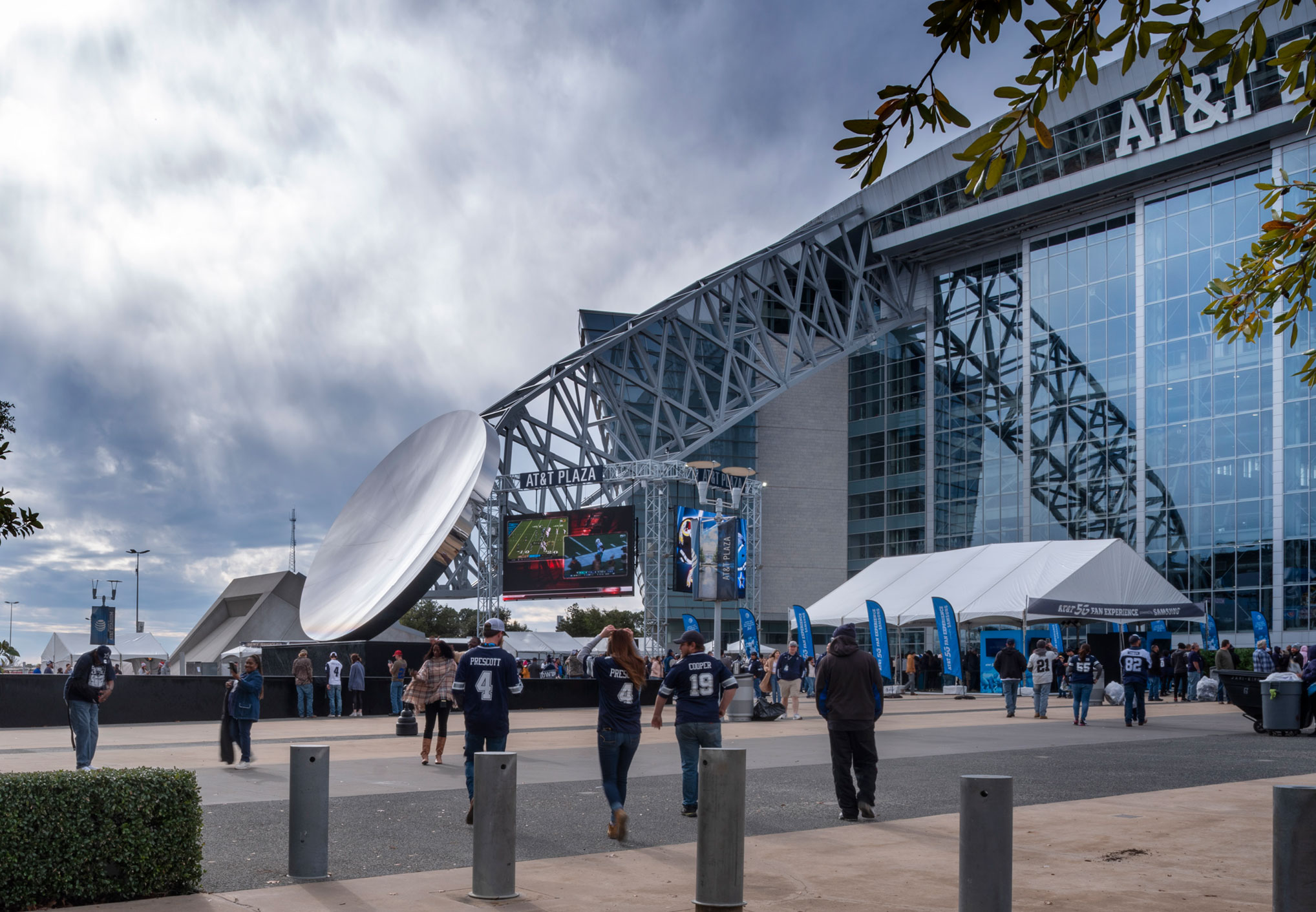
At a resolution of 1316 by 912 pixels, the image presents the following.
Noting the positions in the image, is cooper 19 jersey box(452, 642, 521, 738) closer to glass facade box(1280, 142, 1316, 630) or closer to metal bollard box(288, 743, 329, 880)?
metal bollard box(288, 743, 329, 880)

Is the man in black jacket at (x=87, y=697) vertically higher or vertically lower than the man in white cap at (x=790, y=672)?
higher

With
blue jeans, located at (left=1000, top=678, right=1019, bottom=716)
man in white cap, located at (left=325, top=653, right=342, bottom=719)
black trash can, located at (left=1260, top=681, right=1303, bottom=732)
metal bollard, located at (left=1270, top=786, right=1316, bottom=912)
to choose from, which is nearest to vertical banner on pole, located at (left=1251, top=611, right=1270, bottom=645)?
blue jeans, located at (left=1000, top=678, right=1019, bottom=716)

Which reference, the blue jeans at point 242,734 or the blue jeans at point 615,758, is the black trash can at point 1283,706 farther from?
the blue jeans at point 242,734

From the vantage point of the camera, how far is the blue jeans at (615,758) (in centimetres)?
952

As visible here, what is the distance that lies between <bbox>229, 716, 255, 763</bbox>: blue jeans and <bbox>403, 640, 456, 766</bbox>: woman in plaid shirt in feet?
6.88

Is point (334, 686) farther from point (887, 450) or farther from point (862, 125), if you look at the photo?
point (887, 450)

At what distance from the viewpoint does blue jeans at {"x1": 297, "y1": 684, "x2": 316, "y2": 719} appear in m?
26.0

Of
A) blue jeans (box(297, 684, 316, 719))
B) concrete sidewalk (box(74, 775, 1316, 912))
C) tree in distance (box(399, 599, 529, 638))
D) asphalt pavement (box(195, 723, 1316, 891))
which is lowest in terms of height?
tree in distance (box(399, 599, 529, 638))

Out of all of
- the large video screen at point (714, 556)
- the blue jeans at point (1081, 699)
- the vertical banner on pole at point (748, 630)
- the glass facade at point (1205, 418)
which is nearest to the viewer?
the blue jeans at point (1081, 699)

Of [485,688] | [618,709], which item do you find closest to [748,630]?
[485,688]

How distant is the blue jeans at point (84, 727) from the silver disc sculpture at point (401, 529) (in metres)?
13.4

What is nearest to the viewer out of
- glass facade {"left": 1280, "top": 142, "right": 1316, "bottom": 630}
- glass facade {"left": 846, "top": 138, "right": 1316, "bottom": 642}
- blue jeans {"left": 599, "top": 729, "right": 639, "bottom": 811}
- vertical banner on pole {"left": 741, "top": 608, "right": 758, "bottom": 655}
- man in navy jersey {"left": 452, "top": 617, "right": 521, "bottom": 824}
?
blue jeans {"left": 599, "top": 729, "right": 639, "bottom": 811}

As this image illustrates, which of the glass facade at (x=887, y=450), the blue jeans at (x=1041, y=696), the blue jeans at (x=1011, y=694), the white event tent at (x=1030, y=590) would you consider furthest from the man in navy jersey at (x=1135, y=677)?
the glass facade at (x=887, y=450)

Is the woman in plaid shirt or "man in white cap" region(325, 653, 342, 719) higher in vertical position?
the woman in plaid shirt
